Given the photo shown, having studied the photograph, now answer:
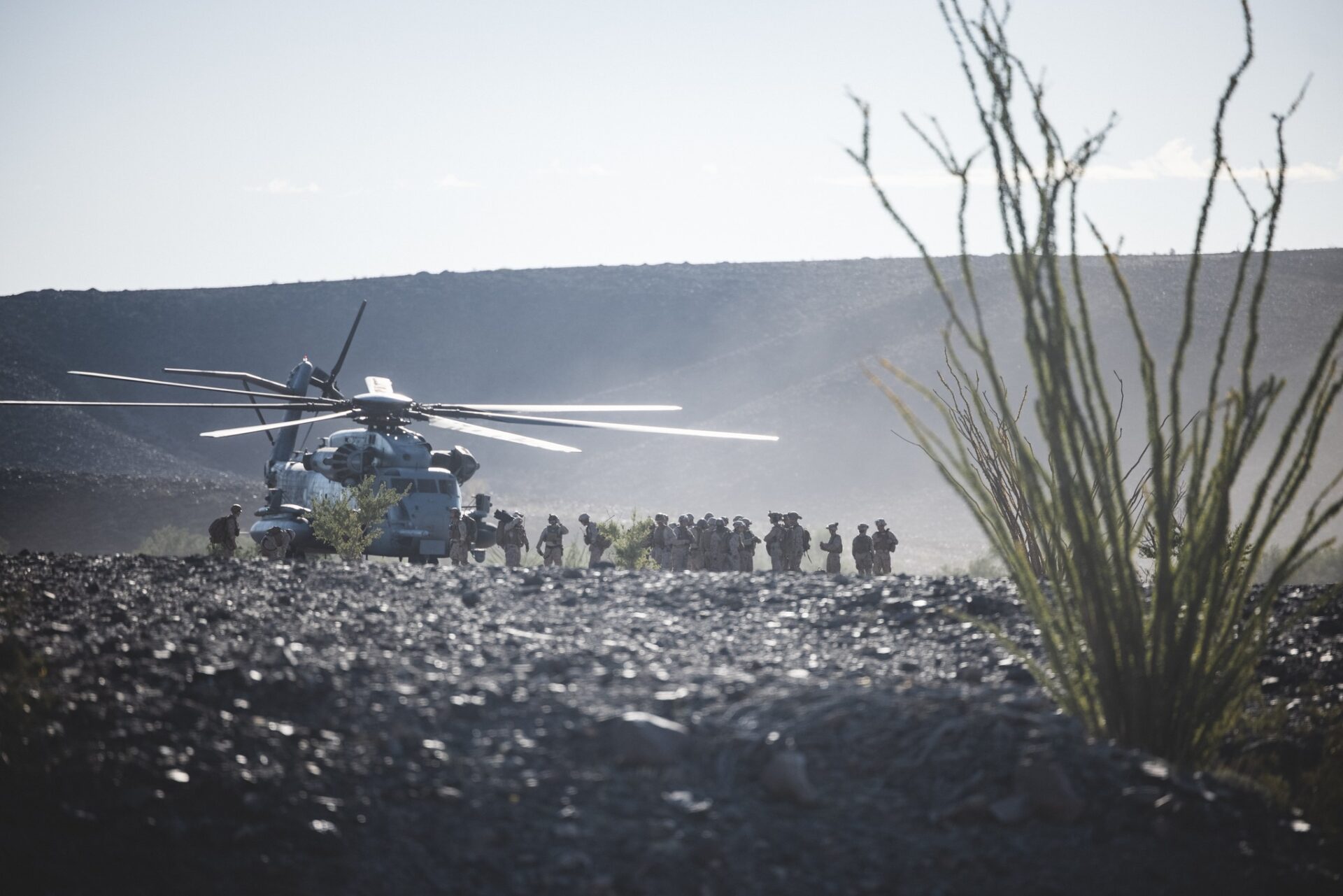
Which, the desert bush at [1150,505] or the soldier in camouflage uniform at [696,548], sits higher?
the desert bush at [1150,505]

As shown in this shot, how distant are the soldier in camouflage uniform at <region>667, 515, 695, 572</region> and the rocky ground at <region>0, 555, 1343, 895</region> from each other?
44.6 ft

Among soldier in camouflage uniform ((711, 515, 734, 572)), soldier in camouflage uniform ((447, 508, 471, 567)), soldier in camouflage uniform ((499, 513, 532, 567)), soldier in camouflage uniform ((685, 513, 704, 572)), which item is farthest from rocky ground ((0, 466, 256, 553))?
soldier in camouflage uniform ((711, 515, 734, 572))

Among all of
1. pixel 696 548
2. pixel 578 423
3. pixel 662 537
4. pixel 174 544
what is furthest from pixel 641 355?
pixel 578 423

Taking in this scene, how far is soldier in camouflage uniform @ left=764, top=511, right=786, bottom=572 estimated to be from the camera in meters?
18.8

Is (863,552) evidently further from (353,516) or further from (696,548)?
(353,516)

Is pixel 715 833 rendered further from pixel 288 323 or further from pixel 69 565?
pixel 288 323

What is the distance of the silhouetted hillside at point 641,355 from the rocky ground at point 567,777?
45.2 meters

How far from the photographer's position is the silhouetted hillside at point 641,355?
59.4m

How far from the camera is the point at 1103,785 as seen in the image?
4.44 metres

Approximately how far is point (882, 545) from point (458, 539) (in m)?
7.12

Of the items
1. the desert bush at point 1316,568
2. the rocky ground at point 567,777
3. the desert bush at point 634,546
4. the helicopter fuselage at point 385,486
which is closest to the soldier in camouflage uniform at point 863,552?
the desert bush at point 634,546

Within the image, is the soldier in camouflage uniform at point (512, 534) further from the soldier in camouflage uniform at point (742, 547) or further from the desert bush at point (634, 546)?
the soldier in camouflage uniform at point (742, 547)

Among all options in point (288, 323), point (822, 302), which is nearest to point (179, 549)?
point (288, 323)

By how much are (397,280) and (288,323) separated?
10265mm
